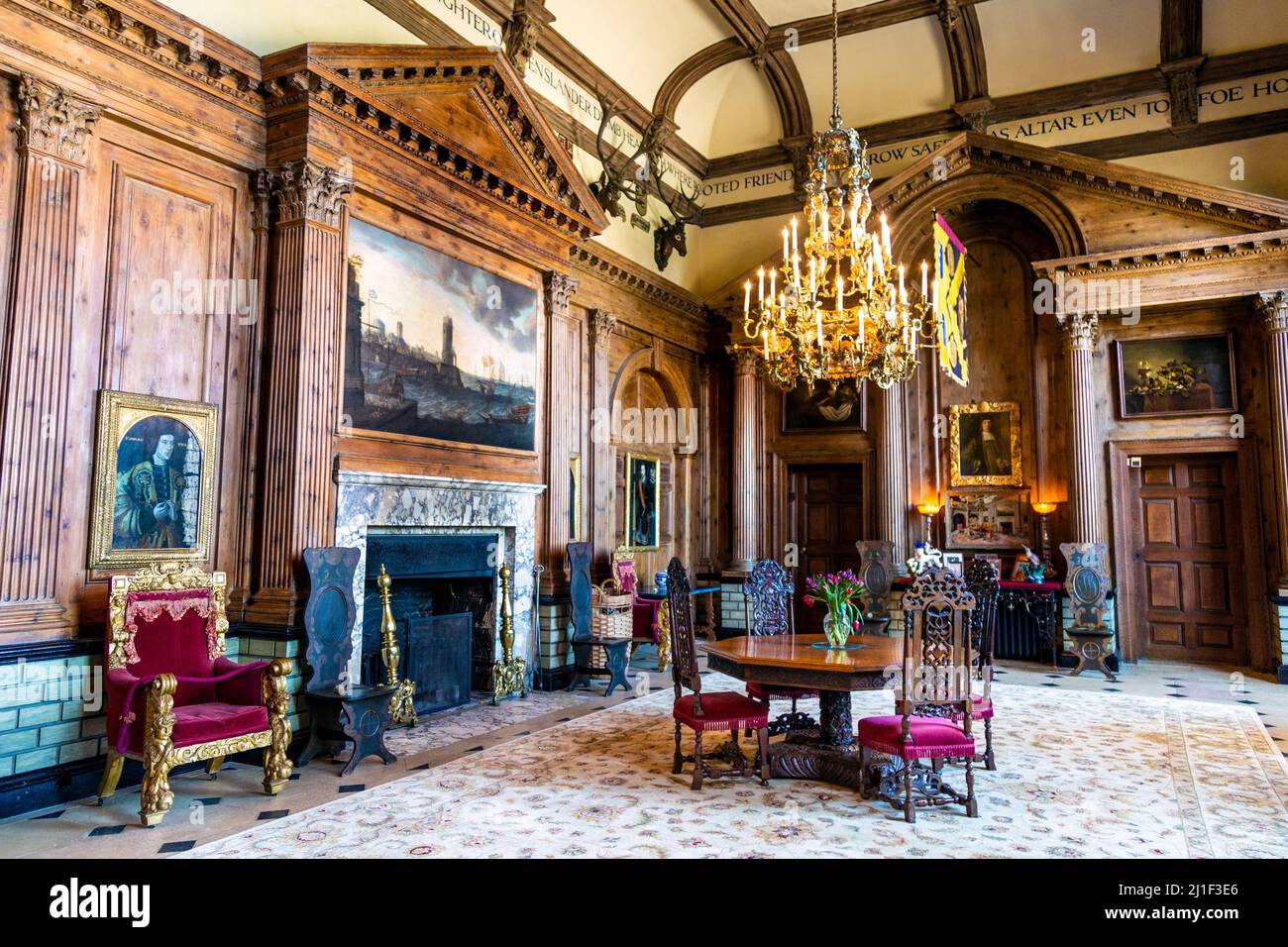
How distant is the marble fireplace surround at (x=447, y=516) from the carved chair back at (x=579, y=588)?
1.54ft

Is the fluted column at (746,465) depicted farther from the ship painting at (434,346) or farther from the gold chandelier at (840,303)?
the gold chandelier at (840,303)

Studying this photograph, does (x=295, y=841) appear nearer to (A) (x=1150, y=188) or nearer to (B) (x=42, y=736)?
(B) (x=42, y=736)

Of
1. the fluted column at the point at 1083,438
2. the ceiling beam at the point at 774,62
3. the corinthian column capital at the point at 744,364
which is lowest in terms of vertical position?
the fluted column at the point at 1083,438

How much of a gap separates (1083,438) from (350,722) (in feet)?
29.6

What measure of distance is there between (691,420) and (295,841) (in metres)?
9.29

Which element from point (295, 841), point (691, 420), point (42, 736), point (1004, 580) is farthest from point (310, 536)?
point (1004, 580)

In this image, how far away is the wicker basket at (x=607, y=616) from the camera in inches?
348

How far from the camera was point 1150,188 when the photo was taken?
31.4 feet

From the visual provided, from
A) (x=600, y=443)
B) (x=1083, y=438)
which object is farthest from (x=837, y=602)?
(x=1083, y=438)

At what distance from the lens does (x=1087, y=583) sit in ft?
31.2

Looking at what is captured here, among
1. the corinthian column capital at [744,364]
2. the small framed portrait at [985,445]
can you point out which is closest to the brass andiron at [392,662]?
the corinthian column capital at [744,364]

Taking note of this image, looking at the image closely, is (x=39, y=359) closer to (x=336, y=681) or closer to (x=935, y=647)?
(x=336, y=681)

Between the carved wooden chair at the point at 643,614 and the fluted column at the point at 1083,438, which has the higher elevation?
Result: the fluted column at the point at 1083,438

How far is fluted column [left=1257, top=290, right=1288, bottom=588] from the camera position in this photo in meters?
9.12
